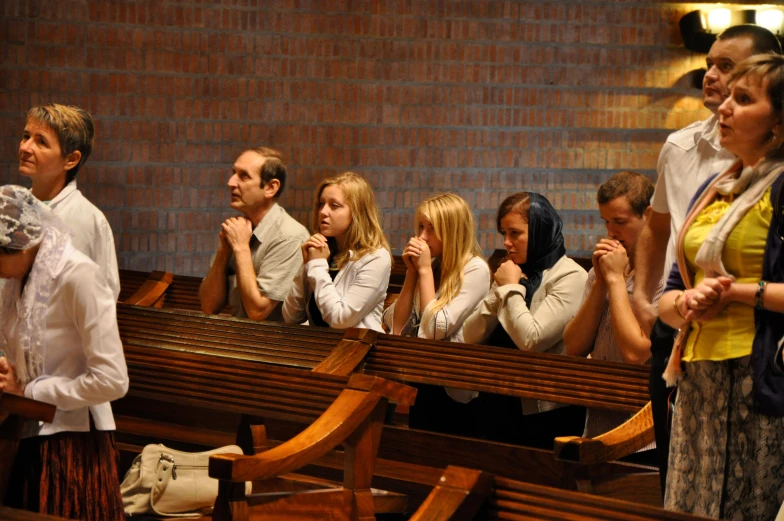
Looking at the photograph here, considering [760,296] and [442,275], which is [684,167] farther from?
[442,275]

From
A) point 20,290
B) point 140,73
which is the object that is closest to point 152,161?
point 140,73

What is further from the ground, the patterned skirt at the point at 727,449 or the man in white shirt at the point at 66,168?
the man in white shirt at the point at 66,168

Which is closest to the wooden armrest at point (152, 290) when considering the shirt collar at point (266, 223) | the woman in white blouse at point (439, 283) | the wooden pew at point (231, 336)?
the shirt collar at point (266, 223)

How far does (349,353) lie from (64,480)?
4.85 ft

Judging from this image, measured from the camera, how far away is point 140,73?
730 centimetres

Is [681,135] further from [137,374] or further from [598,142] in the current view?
[598,142]

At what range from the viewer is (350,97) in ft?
25.2

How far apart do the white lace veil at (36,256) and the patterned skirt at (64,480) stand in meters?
0.20

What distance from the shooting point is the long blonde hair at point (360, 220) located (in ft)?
15.8

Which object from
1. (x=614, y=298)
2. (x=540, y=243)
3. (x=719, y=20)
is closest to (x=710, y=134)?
(x=614, y=298)

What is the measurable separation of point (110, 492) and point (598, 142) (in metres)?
5.96

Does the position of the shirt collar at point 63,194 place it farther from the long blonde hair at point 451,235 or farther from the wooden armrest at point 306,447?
the long blonde hair at point 451,235

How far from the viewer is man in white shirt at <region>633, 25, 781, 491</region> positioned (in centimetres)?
297

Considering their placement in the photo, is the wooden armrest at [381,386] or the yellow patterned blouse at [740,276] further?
the wooden armrest at [381,386]
